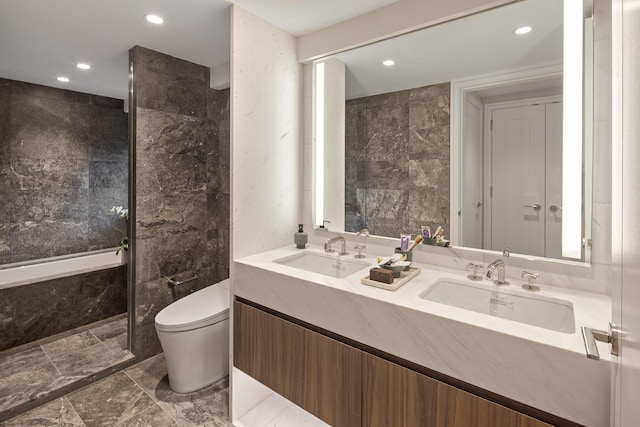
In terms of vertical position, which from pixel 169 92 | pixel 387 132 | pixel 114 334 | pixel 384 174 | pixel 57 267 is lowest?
pixel 114 334

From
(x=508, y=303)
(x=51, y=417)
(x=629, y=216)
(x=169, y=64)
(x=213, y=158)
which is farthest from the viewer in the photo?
(x=213, y=158)

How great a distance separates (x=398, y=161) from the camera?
6.20 feet

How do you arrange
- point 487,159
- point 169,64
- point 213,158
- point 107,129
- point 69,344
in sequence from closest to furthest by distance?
point 487,159, point 169,64, point 69,344, point 213,158, point 107,129

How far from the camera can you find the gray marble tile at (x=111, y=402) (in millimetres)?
1870

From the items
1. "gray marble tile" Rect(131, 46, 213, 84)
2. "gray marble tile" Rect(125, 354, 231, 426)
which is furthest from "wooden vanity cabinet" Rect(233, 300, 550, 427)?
Result: "gray marble tile" Rect(131, 46, 213, 84)

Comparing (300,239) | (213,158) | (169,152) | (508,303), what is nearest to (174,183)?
(169,152)

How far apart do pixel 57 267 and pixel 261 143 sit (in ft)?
8.27

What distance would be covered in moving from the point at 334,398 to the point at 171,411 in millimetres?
1162

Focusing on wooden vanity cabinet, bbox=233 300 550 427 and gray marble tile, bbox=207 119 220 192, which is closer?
wooden vanity cabinet, bbox=233 300 550 427

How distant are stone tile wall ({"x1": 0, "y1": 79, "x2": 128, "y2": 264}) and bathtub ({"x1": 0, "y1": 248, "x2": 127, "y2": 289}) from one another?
0.56ft

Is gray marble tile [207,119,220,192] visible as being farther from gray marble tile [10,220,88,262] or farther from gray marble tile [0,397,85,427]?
gray marble tile [0,397,85,427]

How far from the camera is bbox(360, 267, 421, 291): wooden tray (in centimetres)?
137

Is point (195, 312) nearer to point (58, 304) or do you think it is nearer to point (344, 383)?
point (344, 383)

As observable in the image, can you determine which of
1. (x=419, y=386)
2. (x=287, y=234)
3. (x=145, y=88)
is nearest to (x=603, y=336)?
(x=419, y=386)
